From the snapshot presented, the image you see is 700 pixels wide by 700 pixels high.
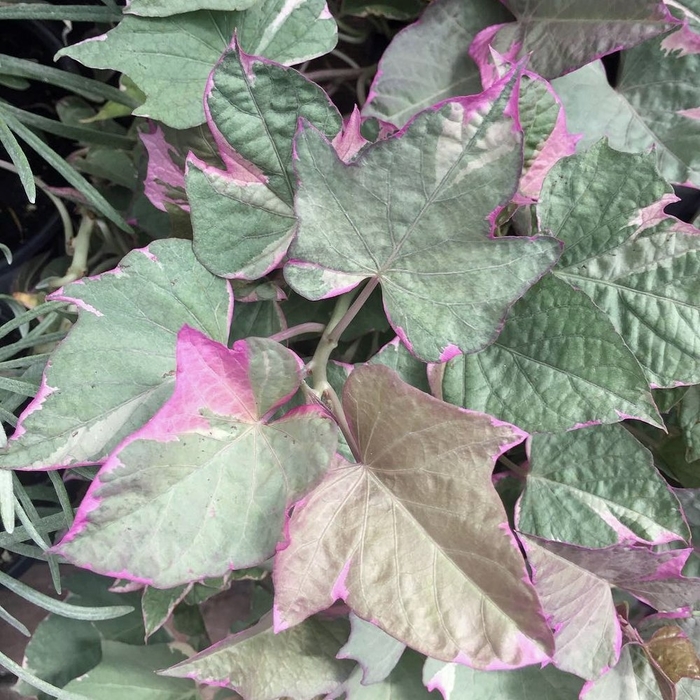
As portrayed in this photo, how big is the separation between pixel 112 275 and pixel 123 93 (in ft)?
0.89

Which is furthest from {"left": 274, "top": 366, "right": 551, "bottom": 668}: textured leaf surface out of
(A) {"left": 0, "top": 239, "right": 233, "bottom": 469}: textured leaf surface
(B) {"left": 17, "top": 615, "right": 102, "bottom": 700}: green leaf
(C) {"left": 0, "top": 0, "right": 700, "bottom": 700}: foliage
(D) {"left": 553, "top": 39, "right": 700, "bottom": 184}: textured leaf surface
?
(B) {"left": 17, "top": 615, "right": 102, "bottom": 700}: green leaf

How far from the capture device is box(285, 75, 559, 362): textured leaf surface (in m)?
0.36

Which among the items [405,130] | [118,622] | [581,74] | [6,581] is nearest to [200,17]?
[405,130]

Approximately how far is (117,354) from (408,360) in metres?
0.23

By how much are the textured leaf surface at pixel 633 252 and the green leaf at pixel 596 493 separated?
0.26 feet

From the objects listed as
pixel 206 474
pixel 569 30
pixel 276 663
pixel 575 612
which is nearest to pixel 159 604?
pixel 276 663

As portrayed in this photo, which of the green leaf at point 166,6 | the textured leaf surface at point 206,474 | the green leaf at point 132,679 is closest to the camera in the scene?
the textured leaf surface at point 206,474

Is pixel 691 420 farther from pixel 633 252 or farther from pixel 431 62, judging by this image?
pixel 431 62

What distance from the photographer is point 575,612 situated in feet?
1.64

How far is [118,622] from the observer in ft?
2.48

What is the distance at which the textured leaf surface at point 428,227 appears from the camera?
1.18 ft

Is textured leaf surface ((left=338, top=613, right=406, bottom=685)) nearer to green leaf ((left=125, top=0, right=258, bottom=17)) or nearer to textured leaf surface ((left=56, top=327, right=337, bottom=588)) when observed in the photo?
textured leaf surface ((left=56, top=327, right=337, bottom=588))

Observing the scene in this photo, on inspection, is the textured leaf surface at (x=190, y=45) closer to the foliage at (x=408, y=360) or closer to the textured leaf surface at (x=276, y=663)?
the foliage at (x=408, y=360)

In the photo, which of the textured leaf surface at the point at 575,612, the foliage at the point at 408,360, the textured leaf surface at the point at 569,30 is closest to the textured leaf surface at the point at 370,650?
the foliage at the point at 408,360
